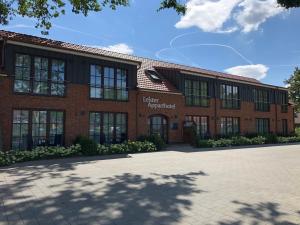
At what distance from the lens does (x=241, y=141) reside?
23828 millimetres

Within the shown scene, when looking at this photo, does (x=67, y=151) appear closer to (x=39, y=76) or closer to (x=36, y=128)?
(x=36, y=128)

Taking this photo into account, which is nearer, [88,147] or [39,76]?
[88,147]

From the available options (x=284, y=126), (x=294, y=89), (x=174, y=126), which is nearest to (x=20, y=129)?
(x=174, y=126)

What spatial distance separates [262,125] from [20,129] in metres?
23.9

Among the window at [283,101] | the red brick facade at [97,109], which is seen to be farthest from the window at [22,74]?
the window at [283,101]

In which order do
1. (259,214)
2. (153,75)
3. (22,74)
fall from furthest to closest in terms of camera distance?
(153,75) → (22,74) → (259,214)

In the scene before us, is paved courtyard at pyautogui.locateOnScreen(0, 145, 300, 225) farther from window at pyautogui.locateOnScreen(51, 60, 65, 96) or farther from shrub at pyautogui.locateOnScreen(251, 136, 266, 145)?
shrub at pyautogui.locateOnScreen(251, 136, 266, 145)

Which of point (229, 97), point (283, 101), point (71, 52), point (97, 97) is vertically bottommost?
point (97, 97)

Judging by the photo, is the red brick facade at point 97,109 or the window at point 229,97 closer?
the red brick facade at point 97,109

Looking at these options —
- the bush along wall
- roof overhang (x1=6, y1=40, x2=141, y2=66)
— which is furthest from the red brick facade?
the bush along wall

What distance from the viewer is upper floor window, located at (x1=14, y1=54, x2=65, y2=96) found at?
50.3 ft

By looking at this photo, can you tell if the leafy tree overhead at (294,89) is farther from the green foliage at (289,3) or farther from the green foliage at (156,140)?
the green foliage at (289,3)

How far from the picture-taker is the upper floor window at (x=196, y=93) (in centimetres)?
2411

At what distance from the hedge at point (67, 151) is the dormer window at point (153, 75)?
6.09 m
